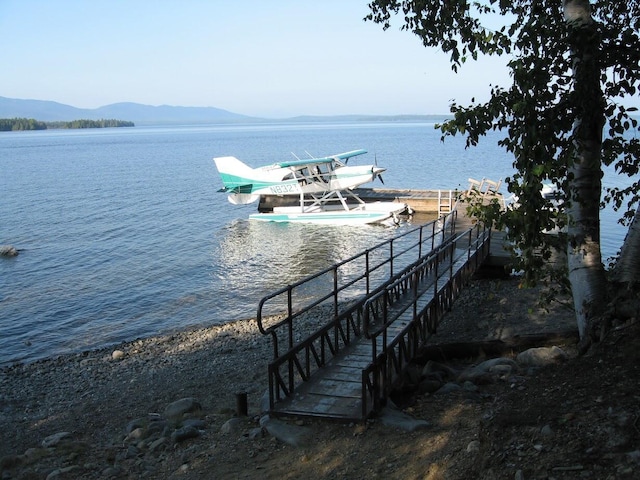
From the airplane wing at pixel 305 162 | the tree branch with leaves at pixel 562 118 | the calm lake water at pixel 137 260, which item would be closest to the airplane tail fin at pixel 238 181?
the calm lake water at pixel 137 260

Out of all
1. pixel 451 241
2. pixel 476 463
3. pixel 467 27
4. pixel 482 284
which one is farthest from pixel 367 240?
pixel 476 463

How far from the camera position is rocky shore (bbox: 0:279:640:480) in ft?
13.8

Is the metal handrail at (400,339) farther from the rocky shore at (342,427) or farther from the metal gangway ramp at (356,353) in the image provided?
the rocky shore at (342,427)

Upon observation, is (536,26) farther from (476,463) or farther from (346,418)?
(346,418)

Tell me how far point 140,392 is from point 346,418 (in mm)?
6076

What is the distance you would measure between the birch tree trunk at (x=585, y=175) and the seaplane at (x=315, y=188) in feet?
83.9

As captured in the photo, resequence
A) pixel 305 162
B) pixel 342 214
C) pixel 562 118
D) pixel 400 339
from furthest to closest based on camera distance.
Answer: pixel 305 162
pixel 342 214
pixel 400 339
pixel 562 118

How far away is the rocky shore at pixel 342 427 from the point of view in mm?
4199

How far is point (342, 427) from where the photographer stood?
6.07 metres

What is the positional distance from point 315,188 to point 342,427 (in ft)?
91.6

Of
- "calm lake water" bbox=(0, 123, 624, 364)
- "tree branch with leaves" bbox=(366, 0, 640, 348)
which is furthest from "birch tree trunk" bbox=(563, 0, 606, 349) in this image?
"calm lake water" bbox=(0, 123, 624, 364)

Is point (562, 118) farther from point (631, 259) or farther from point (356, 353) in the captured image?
point (356, 353)

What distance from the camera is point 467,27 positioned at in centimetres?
659

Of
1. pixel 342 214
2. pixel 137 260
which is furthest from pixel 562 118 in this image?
pixel 342 214
